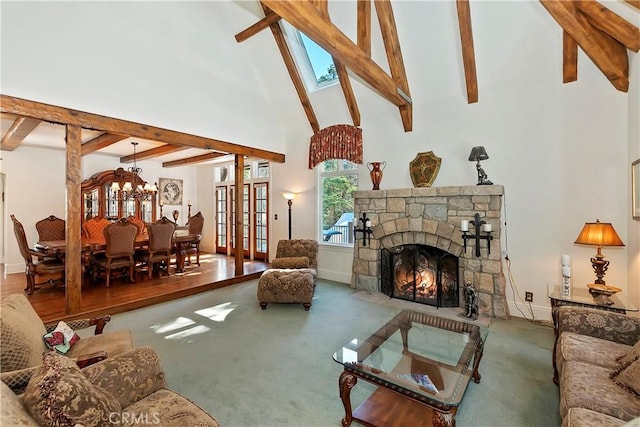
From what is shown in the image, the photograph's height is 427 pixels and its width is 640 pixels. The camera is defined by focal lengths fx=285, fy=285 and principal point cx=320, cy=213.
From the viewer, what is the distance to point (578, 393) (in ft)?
5.01

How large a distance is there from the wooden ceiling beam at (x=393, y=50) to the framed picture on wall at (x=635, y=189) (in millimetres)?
2607

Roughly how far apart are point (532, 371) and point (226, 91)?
224 inches

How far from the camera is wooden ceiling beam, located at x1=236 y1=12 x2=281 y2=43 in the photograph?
4391 millimetres

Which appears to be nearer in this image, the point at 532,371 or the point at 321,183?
the point at 532,371

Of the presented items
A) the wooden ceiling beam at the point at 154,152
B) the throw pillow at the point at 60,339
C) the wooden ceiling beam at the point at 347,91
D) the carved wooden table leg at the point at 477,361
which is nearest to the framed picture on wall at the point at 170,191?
the wooden ceiling beam at the point at 154,152

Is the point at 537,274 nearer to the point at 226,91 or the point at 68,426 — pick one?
the point at 68,426

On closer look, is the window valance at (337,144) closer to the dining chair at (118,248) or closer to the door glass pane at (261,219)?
the door glass pane at (261,219)

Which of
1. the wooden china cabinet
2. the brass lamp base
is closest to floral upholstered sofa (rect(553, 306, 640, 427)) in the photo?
the brass lamp base

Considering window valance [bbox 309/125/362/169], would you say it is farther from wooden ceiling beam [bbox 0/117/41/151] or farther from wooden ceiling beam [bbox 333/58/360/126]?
wooden ceiling beam [bbox 0/117/41/151]

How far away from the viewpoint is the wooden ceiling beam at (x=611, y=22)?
8.34ft

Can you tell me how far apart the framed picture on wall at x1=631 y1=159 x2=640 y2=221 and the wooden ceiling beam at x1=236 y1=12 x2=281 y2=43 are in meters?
4.84

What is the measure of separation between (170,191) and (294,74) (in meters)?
5.53

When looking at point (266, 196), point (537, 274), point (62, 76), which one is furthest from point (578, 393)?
point (266, 196)
